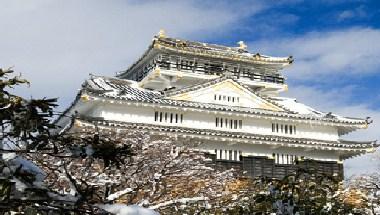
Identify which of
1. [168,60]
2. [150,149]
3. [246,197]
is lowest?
[246,197]

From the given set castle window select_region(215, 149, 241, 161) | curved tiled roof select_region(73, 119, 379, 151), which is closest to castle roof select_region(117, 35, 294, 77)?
curved tiled roof select_region(73, 119, 379, 151)

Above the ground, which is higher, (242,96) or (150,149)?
(242,96)

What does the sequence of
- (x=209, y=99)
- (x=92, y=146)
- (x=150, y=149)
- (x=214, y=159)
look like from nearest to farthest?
(x=92, y=146), (x=150, y=149), (x=214, y=159), (x=209, y=99)

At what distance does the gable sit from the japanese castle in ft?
0.17

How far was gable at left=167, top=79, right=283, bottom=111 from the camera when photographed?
3023 centimetres

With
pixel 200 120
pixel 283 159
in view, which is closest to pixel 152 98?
pixel 200 120

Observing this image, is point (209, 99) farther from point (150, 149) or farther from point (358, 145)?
point (150, 149)

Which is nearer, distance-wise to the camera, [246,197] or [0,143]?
[0,143]

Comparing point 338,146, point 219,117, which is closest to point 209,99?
point 219,117

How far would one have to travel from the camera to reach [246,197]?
16.9 metres

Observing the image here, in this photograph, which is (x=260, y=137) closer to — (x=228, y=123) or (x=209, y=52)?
(x=228, y=123)

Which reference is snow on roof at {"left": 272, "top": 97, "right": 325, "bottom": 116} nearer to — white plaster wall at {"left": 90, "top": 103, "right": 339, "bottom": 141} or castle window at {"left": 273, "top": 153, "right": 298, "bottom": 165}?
white plaster wall at {"left": 90, "top": 103, "right": 339, "bottom": 141}

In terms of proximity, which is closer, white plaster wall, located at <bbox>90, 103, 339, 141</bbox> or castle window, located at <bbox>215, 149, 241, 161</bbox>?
white plaster wall, located at <bbox>90, 103, 339, 141</bbox>

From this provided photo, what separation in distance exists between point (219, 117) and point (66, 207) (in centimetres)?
2645
